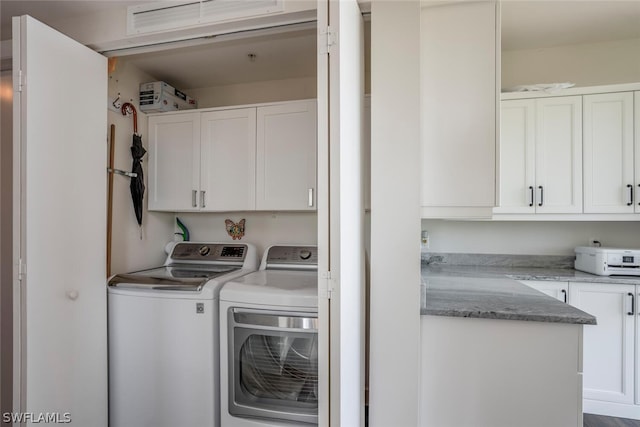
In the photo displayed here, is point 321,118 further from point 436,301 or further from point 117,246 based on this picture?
point 117,246

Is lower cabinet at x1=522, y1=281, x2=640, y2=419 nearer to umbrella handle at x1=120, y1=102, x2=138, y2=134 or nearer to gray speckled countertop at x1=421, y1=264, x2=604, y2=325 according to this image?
gray speckled countertop at x1=421, y1=264, x2=604, y2=325

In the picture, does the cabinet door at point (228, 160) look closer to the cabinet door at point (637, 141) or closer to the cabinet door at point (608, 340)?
the cabinet door at point (608, 340)

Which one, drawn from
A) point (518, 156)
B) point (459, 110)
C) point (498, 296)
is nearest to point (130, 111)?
point (459, 110)

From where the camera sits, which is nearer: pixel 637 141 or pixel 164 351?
pixel 164 351

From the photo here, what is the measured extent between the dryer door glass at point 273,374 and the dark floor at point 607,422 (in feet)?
6.09

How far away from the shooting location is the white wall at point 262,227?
2666 millimetres

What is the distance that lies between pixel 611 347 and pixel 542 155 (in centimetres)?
136

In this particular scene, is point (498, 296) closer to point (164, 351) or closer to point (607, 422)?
point (607, 422)

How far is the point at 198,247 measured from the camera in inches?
105

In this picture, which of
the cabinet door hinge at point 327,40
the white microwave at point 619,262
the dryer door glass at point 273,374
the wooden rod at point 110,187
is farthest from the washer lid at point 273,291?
the white microwave at point 619,262

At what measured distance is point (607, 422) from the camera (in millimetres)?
2178

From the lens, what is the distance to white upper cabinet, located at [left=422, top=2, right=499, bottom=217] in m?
1.54

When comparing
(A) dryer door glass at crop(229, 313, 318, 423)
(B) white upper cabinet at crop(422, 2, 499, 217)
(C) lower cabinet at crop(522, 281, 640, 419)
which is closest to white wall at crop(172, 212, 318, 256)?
(A) dryer door glass at crop(229, 313, 318, 423)

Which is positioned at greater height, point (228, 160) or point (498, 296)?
point (228, 160)
